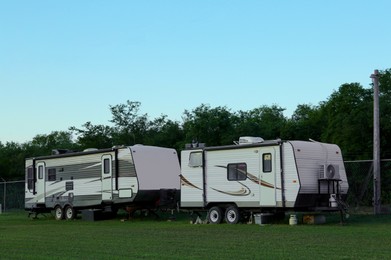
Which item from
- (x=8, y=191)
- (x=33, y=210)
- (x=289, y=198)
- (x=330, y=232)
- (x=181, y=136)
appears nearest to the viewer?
(x=330, y=232)

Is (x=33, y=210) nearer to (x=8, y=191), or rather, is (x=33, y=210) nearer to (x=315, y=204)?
(x=8, y=191)

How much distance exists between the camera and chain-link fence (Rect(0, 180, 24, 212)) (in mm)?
40491

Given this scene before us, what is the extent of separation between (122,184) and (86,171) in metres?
2.45

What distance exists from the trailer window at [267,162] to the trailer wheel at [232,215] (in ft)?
6.23

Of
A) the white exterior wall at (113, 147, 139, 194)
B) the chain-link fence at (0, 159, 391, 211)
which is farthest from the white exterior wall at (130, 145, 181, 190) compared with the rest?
the chain-link fence at (0, 159, 391, 211)

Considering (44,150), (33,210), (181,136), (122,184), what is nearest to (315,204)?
(122,184)

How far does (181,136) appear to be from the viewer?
47.9 m

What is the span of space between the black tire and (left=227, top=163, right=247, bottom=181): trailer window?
9.13m

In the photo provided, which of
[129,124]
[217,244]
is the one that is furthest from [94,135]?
[217,244]

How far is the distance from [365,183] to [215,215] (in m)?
6.71

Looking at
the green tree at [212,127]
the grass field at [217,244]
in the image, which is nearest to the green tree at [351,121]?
the green tree at [212,127]

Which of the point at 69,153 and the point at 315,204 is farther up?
the point at 69,153

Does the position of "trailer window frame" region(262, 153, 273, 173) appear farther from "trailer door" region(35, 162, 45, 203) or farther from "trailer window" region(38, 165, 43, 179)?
"trailer window" region(38, 165, 43, 179)

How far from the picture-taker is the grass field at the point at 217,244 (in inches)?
470
